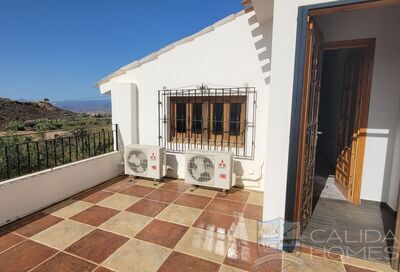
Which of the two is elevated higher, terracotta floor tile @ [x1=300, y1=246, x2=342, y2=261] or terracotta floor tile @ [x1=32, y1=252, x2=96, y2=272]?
terracotta floor tile @ [x1=300, y1=246, x2=342, y2=261]

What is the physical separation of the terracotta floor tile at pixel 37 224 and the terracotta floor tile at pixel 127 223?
665mm

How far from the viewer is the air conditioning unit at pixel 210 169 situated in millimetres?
3256

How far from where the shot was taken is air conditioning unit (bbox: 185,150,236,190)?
326 centimetres

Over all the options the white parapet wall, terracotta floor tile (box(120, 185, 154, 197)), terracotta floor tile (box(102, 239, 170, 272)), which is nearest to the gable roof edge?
the white parapet wall

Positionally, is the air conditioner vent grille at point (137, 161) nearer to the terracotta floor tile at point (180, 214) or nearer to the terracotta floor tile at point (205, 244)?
the terracotta floor tile at point (180, 214)

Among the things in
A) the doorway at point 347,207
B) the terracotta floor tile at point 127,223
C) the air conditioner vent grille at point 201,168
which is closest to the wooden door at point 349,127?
the doorway at point 347,207

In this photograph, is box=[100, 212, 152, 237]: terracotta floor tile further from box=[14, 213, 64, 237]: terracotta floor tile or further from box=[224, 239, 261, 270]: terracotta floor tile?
box=[224, 239, 261, 270]: terracotta floor tile

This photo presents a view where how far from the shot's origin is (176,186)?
12.2ft

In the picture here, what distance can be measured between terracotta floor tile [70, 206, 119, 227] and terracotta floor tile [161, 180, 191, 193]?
42.6 inches

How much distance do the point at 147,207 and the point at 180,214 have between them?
0.53 m

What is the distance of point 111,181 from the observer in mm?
3957

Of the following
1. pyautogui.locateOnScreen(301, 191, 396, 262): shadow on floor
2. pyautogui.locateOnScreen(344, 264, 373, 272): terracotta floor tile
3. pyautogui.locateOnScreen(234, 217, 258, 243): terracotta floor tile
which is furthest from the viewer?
pyautogui.locateOnScreen(234, 217, 258, 243): terracotta floor tile

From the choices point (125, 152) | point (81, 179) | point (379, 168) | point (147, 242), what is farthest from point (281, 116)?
point (81, 179)

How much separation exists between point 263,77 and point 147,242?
9.42 feet
